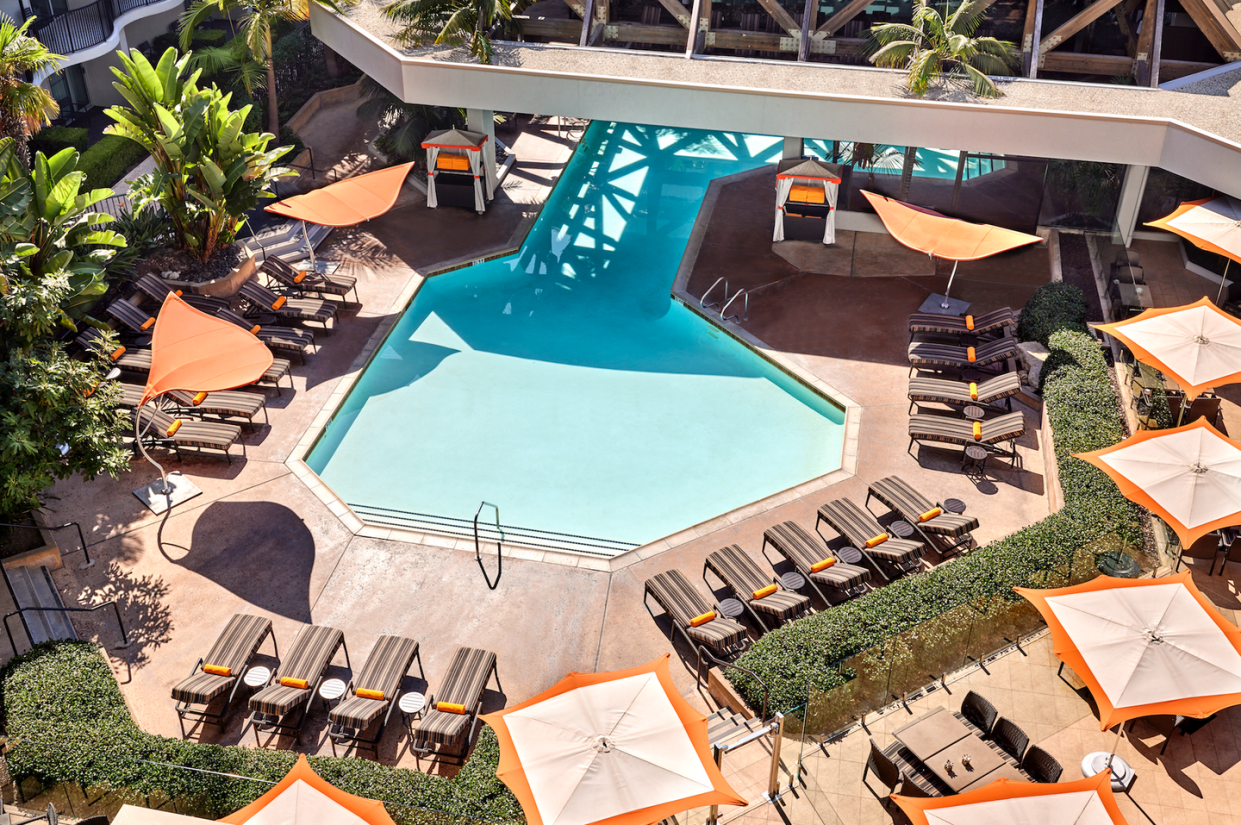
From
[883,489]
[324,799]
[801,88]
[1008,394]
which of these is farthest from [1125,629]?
[801,88]

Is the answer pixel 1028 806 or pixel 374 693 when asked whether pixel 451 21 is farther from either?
pixel 1028 806

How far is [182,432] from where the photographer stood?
18.0 metres

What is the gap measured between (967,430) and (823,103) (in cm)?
822

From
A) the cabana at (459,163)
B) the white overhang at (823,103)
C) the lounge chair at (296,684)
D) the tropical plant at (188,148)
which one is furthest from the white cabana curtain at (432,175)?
the lounge chair at (296,684)

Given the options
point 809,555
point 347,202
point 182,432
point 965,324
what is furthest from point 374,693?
point 965,324

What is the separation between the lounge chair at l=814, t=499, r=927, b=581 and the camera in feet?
52.1

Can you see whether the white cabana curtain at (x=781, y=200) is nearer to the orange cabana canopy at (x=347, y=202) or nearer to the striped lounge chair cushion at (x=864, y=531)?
the orange cabana canopy at (x=347, y=202)

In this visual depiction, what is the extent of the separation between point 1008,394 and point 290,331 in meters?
14.2

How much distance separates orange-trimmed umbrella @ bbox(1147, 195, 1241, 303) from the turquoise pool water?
7700 millimetres

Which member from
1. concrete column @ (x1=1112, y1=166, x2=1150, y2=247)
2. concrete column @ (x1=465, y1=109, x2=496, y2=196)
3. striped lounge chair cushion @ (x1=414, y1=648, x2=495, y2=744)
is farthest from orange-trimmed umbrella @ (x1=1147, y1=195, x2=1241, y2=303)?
concrete column @ (x1=465, y1=109, x2=496, y2=196)

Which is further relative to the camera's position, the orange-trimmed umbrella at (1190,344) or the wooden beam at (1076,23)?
the wooden beam at (1076,23)

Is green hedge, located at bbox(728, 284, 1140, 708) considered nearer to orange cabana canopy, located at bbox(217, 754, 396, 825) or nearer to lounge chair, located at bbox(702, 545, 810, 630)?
lounge chair, located at bbox(702, 545, 810, 630)

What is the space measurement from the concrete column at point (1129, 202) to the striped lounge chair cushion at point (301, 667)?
18533mm

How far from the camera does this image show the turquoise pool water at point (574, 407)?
18438 mm
